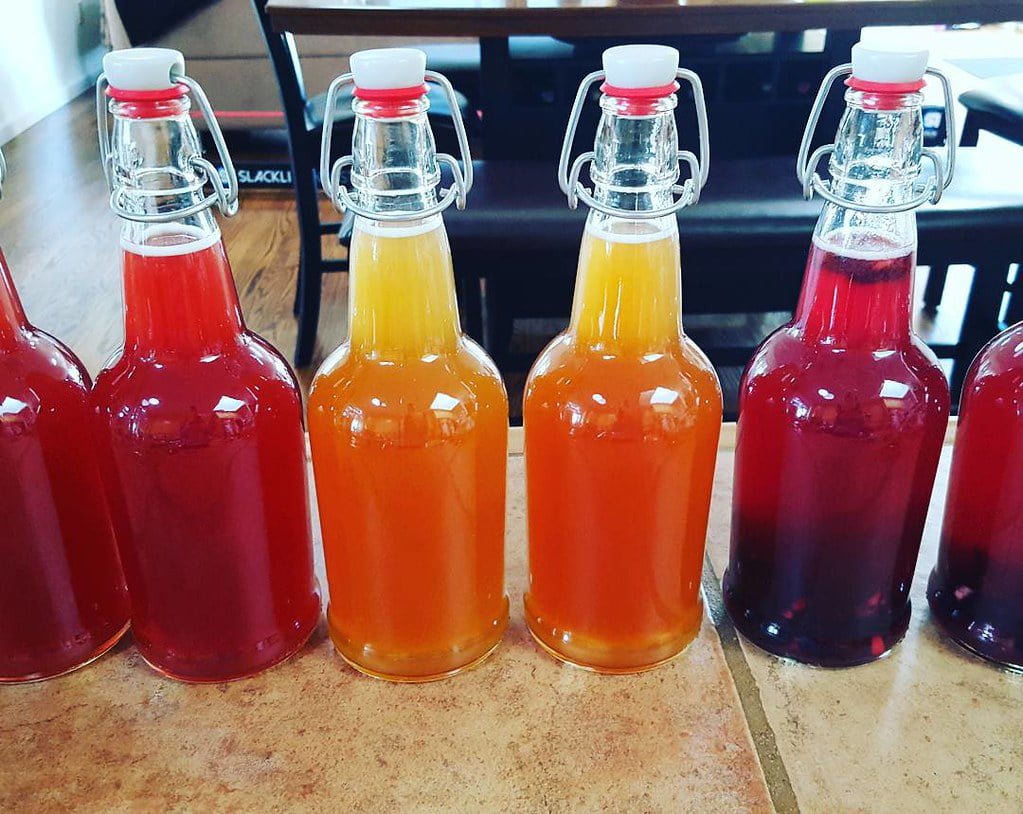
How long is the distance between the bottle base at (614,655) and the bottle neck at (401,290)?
0.18 meters

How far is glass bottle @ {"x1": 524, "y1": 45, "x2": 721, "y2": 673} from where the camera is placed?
46cm

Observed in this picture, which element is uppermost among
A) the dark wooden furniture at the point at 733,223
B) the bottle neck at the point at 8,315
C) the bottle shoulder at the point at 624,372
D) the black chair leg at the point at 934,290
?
the bottle neck at the point at 8,315

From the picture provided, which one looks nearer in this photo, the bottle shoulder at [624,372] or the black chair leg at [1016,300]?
the bottle shoulder at [624,372]

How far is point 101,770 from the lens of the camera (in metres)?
0.48

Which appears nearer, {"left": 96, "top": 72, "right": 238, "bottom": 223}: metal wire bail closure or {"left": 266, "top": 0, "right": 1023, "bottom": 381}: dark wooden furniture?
{"left": 96, "top": 72, "right": 238, "bottom": 223}: metal wire bail closure

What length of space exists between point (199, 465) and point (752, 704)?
1.02ft

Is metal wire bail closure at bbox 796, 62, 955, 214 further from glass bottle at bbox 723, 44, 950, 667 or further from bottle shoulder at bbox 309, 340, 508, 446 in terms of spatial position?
bottle shoulder at bbox 309, 340, 508, 446

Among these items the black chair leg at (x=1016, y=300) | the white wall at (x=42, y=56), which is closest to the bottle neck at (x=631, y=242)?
the black chair leg at (x=1016, y=300)

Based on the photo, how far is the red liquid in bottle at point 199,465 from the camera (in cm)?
48

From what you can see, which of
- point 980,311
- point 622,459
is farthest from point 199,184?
point 980,311

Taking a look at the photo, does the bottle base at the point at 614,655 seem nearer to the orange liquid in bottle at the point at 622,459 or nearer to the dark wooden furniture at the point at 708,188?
the orange liquid in bottle at the point at 622,459

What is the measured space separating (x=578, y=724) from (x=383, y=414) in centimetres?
19

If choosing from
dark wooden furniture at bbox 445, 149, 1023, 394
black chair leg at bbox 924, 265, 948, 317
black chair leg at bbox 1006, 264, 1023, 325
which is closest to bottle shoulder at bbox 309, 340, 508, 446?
dark wooden furniture at bbox 445, 149, 1023, 394

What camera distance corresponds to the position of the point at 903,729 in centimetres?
50
